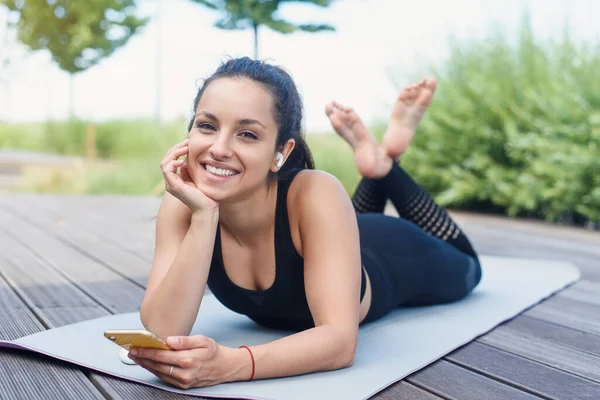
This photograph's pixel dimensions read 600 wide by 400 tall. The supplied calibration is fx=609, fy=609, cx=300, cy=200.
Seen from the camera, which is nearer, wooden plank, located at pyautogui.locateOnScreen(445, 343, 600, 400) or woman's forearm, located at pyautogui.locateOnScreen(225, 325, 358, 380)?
woman's forearm, located at pyautogui.locateOnScreen(225, 325, 358, 380)

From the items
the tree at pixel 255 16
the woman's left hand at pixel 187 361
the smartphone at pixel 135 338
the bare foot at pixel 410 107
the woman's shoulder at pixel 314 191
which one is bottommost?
the woman's left hand at pixel 187 361

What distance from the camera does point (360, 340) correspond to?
6.07 feet

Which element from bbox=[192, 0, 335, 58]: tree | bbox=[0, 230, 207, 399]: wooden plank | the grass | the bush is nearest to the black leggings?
bbox=[0, 230, 207, 399]: wooden plank

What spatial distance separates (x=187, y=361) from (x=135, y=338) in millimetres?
129

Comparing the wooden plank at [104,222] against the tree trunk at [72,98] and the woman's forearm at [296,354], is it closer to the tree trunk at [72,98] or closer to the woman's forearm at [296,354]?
the woman's forearm at [296,354]

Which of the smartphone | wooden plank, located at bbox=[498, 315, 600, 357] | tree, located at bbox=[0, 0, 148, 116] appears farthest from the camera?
tree, located at bbox=[0, 0, 148, 116]

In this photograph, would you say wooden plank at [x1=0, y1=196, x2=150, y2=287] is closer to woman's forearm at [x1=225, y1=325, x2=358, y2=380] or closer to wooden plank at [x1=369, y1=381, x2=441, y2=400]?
woman's forearm at [x1=225, y1=325, x2=358, y2=380]

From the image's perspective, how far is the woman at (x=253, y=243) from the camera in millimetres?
1407

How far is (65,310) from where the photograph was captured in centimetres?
205

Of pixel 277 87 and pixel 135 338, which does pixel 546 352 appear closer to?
pixel 277 87

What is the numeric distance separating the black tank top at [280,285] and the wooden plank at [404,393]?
36cm

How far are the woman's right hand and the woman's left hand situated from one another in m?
0.31

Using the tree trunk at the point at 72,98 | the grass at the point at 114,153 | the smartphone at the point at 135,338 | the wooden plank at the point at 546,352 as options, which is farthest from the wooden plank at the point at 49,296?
the tree trunk at the point at 72,98

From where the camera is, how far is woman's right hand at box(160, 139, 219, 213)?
141 centimetres
